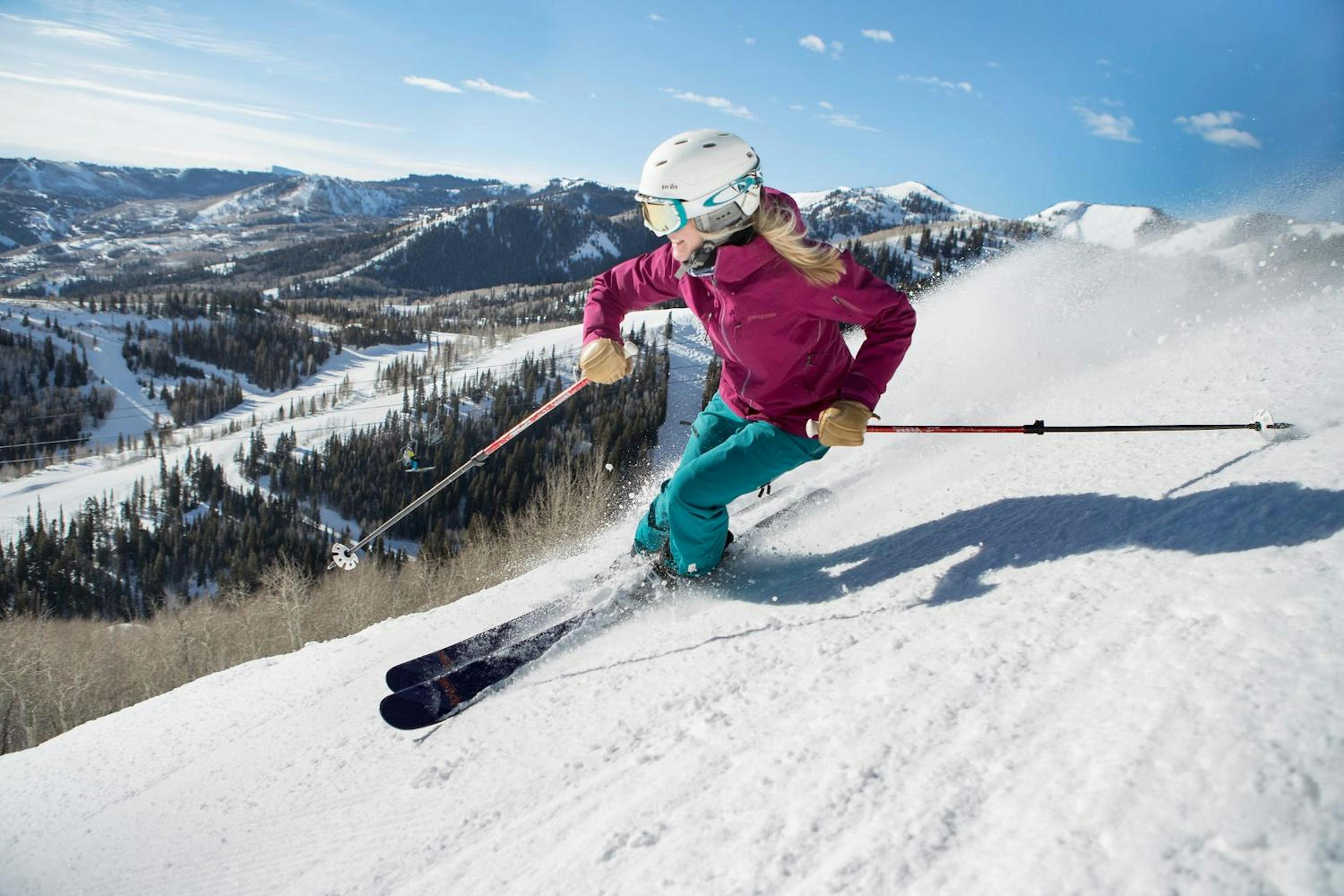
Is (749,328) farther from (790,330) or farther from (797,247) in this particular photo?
(797,247)

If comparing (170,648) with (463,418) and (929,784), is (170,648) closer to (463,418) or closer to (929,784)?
(929,784)

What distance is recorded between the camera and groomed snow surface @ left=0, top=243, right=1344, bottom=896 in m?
1.69

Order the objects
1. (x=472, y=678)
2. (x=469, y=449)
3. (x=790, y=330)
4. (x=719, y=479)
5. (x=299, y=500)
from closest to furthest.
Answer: (x=472, y=678), (x=790, y=330), (x=719, y=479), (x=469, y=449), (x=299, y=500)

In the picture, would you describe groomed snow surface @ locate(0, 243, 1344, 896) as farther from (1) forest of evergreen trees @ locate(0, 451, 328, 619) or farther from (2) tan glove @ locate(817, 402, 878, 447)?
(1) forest of evergreen trees @ locate(0, 451, 328, 619)

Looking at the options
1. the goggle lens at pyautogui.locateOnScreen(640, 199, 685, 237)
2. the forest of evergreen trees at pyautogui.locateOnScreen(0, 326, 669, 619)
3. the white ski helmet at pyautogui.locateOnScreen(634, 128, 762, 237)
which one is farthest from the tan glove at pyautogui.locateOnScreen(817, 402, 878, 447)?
the forest of evergreen trees at pyautogui.locateOnScreen(0, 326, 669, 619)

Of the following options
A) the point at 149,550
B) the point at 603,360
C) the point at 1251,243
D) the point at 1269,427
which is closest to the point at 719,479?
the point at 603,360

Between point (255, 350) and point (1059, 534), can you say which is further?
point (255, 350)

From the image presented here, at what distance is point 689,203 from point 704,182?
0.46 ft

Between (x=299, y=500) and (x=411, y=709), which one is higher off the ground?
(x=411, y=709)

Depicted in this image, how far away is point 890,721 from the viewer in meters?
2.39

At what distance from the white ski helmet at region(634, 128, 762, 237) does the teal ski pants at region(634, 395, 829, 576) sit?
1.35 m

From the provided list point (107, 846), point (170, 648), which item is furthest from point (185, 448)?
point (107, 846)

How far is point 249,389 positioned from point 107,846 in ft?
588

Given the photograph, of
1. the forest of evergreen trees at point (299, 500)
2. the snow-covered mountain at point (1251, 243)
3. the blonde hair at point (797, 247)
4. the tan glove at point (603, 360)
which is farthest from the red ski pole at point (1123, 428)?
the forest of evergreen trees at point (299, 500)
